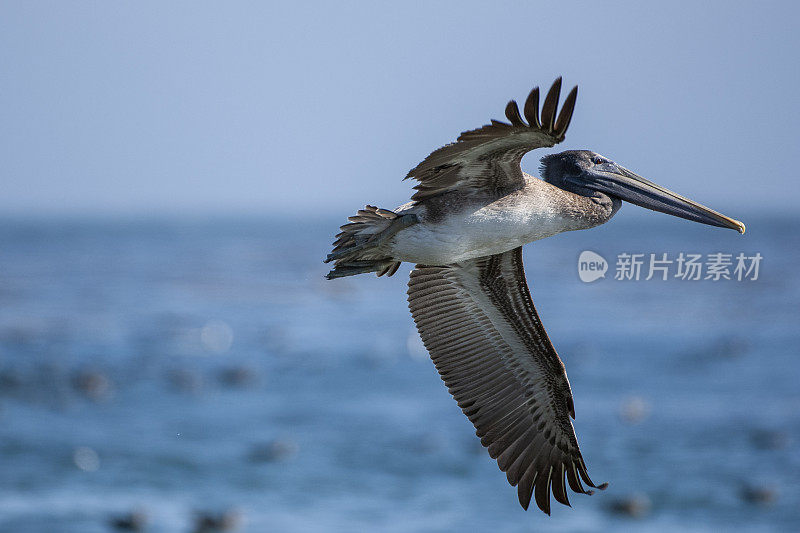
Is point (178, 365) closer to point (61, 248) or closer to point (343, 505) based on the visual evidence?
point (343, 505)

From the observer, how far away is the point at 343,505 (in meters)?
23.0

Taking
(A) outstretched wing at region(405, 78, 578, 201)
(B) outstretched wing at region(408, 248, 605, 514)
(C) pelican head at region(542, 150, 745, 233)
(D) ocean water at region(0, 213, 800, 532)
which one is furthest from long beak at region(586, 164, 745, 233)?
(D) ocean water at region(0, 213, 800, 532)

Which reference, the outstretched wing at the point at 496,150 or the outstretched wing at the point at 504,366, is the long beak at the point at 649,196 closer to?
the outstretched wing at the point at 496,150

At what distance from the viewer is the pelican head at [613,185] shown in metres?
7.17

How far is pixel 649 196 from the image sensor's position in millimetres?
7273

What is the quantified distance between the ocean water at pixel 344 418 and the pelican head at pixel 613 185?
5648mm

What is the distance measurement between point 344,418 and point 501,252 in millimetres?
21765

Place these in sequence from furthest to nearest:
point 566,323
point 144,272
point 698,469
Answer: point 144,272
point 566,323
point 698,469

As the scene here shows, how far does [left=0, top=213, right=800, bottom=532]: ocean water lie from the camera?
2214cm

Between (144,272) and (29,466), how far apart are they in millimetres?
39869

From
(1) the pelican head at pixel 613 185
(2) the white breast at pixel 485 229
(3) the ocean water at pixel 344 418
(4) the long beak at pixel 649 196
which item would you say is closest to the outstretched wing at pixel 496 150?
(2) the white breast at pixel 485 229

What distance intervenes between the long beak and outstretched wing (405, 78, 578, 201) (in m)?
0.86

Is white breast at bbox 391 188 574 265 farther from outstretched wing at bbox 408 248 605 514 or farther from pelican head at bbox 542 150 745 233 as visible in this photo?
outstretched wing at bbox 408 248 605 514

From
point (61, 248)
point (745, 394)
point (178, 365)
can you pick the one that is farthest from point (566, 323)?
point (61, 248)
